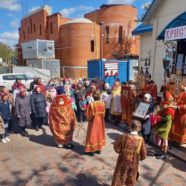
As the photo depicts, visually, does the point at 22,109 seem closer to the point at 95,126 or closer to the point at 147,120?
the point at 95,126

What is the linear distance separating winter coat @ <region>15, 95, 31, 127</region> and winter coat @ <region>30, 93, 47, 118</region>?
0.18 metres

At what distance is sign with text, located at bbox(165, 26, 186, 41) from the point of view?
25.1 ft

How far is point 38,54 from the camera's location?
110 feet

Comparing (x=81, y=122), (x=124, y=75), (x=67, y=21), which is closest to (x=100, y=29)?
(x=67, y=21)

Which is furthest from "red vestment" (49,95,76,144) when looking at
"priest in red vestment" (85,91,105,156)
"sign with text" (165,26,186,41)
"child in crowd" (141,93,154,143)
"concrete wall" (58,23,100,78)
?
"concrete wall" (58,23,100,78)

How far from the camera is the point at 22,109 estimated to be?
728cm

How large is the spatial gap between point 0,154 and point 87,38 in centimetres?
3071

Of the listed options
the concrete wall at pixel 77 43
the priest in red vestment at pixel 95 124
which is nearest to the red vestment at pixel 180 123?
the priest in red vestment at pixel 95 124

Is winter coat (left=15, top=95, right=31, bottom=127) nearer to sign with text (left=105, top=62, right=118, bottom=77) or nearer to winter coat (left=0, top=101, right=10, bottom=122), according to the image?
winter coat (left=0, top=101, right=10, bottom=122)

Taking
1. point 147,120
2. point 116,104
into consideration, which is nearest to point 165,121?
point 147,120

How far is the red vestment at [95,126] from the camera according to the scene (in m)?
5.52

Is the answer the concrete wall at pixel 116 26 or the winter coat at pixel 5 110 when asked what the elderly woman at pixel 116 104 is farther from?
the concrete wall at pixel 116 26

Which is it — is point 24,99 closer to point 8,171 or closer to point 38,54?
point 8,171

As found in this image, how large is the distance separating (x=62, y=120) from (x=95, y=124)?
1.13m
